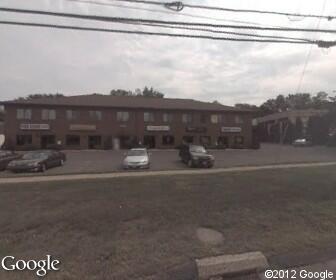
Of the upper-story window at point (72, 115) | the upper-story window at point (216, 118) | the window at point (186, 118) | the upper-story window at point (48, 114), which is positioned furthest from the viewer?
the upper-story window at point (216, 118)

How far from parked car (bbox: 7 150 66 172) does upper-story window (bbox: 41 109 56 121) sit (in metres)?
26.4

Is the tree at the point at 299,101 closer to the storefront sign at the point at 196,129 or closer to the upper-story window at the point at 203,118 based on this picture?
the upper-story window at the point at 203,118

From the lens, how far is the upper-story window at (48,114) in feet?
174

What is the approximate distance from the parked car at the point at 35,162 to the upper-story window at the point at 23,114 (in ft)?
87.3

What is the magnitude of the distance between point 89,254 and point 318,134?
76.5m

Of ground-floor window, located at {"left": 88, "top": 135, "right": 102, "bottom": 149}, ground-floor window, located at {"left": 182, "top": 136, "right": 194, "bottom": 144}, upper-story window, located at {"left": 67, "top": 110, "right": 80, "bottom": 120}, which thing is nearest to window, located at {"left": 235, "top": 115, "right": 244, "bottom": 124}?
ground-floor window, located at {"left": 182, "top": 136, "right": 194, "bottom": 144}

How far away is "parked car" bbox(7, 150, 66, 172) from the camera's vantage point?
2423 centimetres

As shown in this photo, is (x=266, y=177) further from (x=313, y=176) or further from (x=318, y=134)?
(x=318, y=134)

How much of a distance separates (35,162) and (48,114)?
3017cm

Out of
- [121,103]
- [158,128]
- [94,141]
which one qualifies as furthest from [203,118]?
[94,141]

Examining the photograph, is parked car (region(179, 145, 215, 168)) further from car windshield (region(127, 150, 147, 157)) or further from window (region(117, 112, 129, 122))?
window (region(117, 112, 129, 122))

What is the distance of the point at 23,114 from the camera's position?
5231cm

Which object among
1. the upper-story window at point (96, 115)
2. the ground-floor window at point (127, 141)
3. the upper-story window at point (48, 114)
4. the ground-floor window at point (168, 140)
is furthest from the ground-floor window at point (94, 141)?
the ground-floor window at point (168, 140)

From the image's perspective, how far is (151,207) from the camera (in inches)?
395
